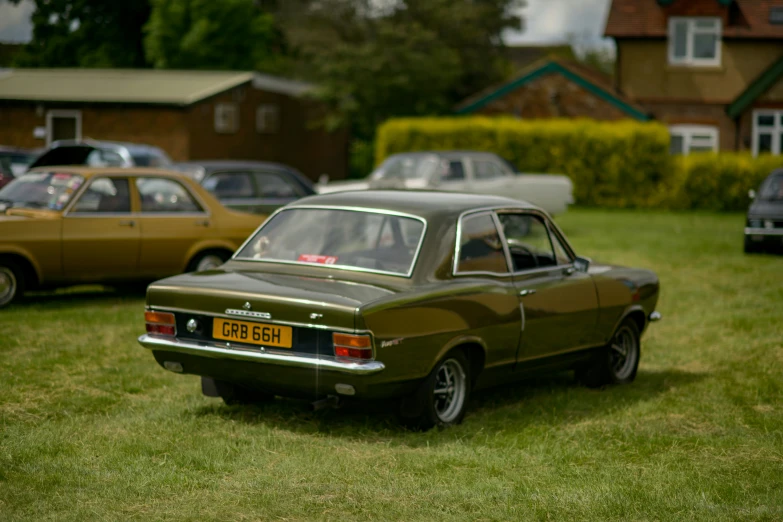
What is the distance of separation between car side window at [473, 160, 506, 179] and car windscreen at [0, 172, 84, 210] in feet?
40.1

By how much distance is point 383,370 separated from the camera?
6496mm

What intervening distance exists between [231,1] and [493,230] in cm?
4226

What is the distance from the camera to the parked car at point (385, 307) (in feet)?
21.5

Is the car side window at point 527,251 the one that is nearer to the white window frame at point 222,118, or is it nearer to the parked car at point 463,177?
the parked car at point 463,177

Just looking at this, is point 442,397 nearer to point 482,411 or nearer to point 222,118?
point 482,411

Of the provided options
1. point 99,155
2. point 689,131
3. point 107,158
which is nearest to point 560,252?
point 107,158

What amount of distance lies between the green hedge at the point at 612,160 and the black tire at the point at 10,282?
80.7 feet

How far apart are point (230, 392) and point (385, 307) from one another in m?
1.60

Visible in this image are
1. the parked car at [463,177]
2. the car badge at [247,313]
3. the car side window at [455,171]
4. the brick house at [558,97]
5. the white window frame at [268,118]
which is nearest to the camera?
the car badge at [247,313]

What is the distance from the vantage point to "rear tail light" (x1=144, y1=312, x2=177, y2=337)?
7133 millimetres

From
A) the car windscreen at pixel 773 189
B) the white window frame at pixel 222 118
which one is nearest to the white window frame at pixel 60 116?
the white window frame at pixel 222 118

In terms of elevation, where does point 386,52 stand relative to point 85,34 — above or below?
below

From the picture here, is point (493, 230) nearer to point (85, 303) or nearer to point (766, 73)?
point (85, 303)

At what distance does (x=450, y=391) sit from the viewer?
23.7 feet
